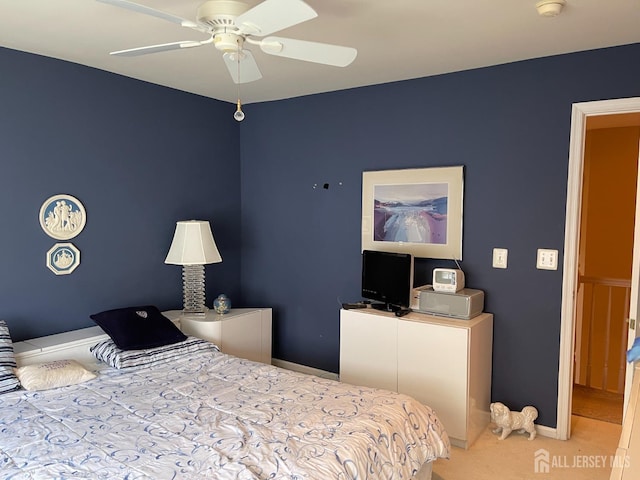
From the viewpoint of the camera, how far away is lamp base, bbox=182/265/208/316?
3.82 meters

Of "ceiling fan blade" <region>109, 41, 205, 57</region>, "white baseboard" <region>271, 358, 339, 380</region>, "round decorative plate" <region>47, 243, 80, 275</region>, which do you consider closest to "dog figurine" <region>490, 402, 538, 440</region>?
"white baseboard" <region>271, 358, 339, 380</region>

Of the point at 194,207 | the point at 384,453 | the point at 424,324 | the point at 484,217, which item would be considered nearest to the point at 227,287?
the point at 194,207

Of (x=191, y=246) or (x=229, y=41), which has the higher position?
(x=229, y=41)

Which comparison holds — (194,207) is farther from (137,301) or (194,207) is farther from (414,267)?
(414,267)

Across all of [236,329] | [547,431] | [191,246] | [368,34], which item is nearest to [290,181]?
[191,246]

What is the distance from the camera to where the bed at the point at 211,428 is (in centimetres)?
177

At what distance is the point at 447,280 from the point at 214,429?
72.0 inches

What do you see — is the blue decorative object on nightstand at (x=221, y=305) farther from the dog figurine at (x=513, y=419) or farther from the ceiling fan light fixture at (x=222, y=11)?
the ceiling fan light fixture at (x=222, y=11)

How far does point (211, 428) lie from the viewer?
207 cm

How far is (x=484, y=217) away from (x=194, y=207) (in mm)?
2320

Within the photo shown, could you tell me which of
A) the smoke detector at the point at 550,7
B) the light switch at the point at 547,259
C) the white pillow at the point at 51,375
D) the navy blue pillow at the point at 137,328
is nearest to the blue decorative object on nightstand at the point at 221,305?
the navy blue pillow at the point at 137,328

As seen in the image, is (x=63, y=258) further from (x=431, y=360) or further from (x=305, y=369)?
(x=431, y=360)

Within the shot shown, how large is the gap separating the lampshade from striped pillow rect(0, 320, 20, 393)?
1.18m
